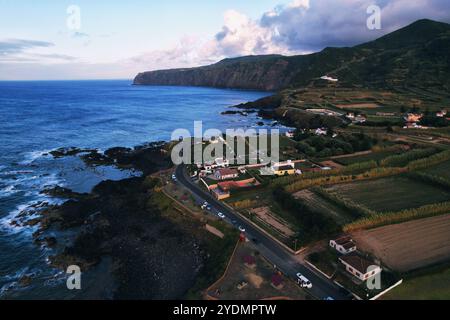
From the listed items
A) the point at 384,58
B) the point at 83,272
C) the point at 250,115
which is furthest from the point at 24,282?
the point at 384,58

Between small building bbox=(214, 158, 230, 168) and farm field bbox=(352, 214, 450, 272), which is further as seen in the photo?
small building bbox=(214, 158, 230, 168)

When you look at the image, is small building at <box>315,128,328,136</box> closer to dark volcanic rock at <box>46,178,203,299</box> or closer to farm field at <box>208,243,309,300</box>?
dark volcanic rock at <box>46,178,203,299</box>

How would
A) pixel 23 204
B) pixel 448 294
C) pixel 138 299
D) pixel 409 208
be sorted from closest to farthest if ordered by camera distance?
pixel 448 294, pixel 138 299, pixel 409 208, pixel 23 204

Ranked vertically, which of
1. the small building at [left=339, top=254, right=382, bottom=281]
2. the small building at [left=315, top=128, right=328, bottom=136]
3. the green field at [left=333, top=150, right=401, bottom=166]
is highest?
the small building at [left=315, top=128, right=328, bottom=136]

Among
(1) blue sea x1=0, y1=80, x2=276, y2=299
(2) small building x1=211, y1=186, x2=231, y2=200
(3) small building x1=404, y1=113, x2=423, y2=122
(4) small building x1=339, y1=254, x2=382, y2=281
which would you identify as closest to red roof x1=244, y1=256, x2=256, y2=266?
(4) small building x1=339, y1=254, x2=382, y2=281

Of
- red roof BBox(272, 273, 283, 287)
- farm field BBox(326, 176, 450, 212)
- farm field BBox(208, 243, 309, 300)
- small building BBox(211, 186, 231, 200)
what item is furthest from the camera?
small building BBox(211, 186, 231, 200)

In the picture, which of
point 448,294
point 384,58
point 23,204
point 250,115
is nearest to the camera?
point 448,294
